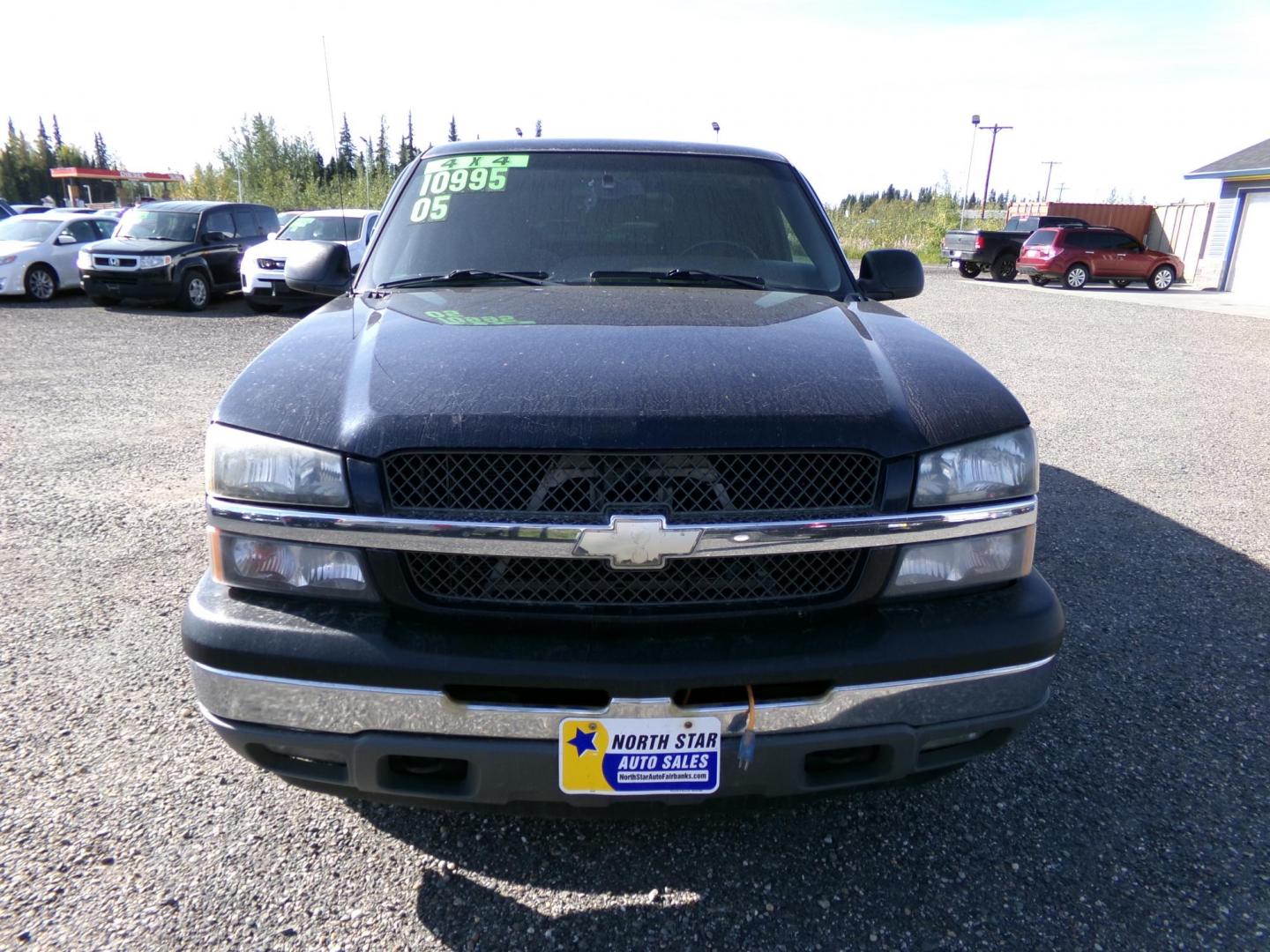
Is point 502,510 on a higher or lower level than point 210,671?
higher

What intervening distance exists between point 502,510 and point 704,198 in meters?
2.01

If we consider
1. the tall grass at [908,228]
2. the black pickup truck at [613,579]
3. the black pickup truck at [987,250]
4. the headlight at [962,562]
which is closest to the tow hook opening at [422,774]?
the black pickup truck at [613,579]

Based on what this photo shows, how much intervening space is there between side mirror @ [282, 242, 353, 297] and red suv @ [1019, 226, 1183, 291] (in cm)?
2484

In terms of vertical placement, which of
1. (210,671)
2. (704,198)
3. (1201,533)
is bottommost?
(1201,533)

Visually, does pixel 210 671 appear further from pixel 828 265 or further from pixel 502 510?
pixel 828 265

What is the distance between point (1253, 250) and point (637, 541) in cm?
2817

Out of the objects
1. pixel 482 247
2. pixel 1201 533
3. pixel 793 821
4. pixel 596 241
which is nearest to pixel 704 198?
pixel 596 241

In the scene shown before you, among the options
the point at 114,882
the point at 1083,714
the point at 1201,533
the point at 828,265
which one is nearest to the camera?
the point at 114,882

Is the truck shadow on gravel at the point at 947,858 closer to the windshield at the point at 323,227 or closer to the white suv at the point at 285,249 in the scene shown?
the white suv at the point at 285,249

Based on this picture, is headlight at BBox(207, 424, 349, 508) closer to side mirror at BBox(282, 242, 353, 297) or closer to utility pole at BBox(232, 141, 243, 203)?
side mirror at BBox(282, 242, 353, 297)

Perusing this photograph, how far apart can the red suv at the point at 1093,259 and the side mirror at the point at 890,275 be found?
23.8 meters

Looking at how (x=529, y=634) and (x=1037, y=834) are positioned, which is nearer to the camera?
(x=529, y=634)

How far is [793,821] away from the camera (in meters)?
2.48

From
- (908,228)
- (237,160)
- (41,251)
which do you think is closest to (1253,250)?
(908,228)
